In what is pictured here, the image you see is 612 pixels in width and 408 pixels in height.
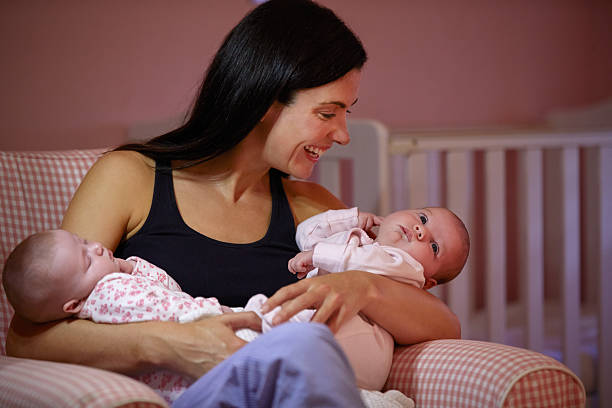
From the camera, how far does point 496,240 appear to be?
86.7 inches

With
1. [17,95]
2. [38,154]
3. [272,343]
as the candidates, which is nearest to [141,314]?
[272,343]

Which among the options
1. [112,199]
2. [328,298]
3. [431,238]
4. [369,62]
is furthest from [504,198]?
[112,199]

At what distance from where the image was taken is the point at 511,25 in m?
3.23

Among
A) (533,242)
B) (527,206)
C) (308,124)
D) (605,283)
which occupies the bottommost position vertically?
(605,283)

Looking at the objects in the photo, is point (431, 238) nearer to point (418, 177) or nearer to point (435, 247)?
point (435, 247)

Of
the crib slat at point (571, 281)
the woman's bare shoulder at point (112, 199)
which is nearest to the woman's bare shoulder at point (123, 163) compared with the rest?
the woman's bare shoulder at point (112, 199)

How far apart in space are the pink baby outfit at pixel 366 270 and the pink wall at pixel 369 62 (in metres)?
1.30

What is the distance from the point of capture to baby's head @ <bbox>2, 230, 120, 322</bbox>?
3.41 feet

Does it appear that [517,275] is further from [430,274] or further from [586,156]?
[430,274]

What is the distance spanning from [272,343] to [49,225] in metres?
0.83

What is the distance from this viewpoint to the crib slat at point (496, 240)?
217 centimetres

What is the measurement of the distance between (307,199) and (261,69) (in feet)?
1.42

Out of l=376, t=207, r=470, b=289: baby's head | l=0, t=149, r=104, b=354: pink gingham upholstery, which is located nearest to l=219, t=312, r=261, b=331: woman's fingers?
l=376, t=207, r=470, b=289: baby's head

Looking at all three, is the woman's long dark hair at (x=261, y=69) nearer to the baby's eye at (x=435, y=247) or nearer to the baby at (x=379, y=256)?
the baby at (x=379, y=256)
